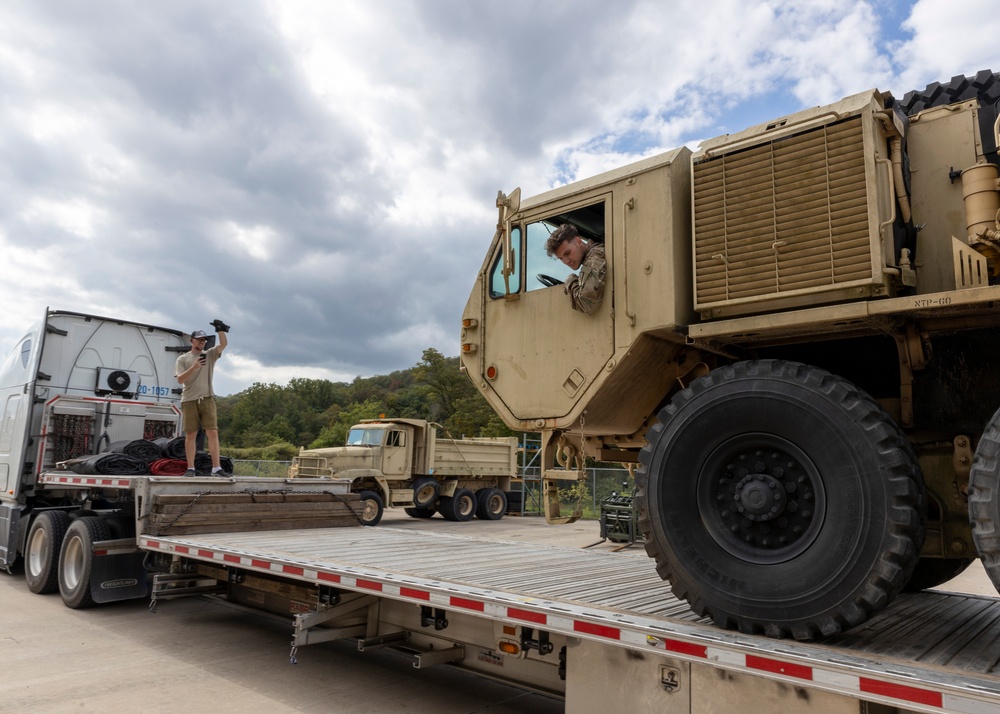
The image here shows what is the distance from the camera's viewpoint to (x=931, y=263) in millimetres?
3297

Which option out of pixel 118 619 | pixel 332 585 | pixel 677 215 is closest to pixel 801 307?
pixel 677 215

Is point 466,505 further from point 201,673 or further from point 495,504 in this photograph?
point 201,673

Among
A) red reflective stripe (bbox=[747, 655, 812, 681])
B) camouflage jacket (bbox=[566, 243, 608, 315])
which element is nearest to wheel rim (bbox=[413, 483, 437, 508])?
camouflage jacket (bbox=[566, 243, 608, 315])

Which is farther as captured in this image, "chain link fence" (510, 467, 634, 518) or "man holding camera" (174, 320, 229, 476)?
"chain link fence" (510, 467, 634, 518)

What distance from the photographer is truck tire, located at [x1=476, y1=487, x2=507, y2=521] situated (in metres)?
20.7

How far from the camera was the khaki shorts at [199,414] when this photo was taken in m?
7.95

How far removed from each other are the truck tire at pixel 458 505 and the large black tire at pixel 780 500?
1671cm

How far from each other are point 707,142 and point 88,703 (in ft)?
17.7

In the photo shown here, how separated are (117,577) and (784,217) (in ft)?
25.0

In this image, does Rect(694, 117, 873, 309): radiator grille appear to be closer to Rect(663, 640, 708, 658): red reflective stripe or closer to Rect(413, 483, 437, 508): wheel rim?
Rect(663, 640, 708, 658): red reflective stripe

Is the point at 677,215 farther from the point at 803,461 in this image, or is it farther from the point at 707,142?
the point at 803,461

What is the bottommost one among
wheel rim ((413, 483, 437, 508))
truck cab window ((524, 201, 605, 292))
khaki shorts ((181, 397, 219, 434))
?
wheel rim ((413, 483, 437, 508))

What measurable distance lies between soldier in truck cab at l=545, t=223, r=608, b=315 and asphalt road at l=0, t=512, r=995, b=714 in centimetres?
300

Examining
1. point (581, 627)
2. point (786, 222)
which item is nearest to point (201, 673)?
point (581, 627)
